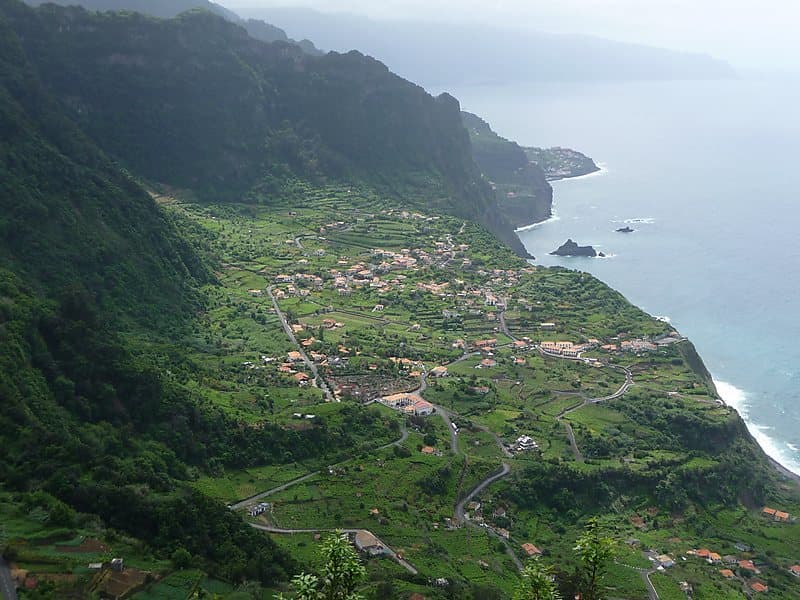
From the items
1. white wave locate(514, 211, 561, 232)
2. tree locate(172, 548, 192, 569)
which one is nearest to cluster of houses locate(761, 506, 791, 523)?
tree locate(172, 548, 192, 569)

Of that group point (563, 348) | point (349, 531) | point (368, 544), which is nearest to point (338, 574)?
point (368, 544)

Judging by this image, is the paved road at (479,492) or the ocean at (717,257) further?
the ocean at (717,257)

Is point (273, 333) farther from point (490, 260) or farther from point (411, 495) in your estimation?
point (490, 260)

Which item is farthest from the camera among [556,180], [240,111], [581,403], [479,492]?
[556,180]

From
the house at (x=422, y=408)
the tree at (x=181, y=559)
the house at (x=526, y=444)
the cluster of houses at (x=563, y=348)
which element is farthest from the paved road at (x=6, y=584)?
the cluster of houses at (x=563, y=348)

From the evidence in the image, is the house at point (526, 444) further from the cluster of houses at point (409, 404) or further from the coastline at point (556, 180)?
the coastline at point (556, 180)

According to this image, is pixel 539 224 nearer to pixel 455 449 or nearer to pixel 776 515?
pixel 776 515
